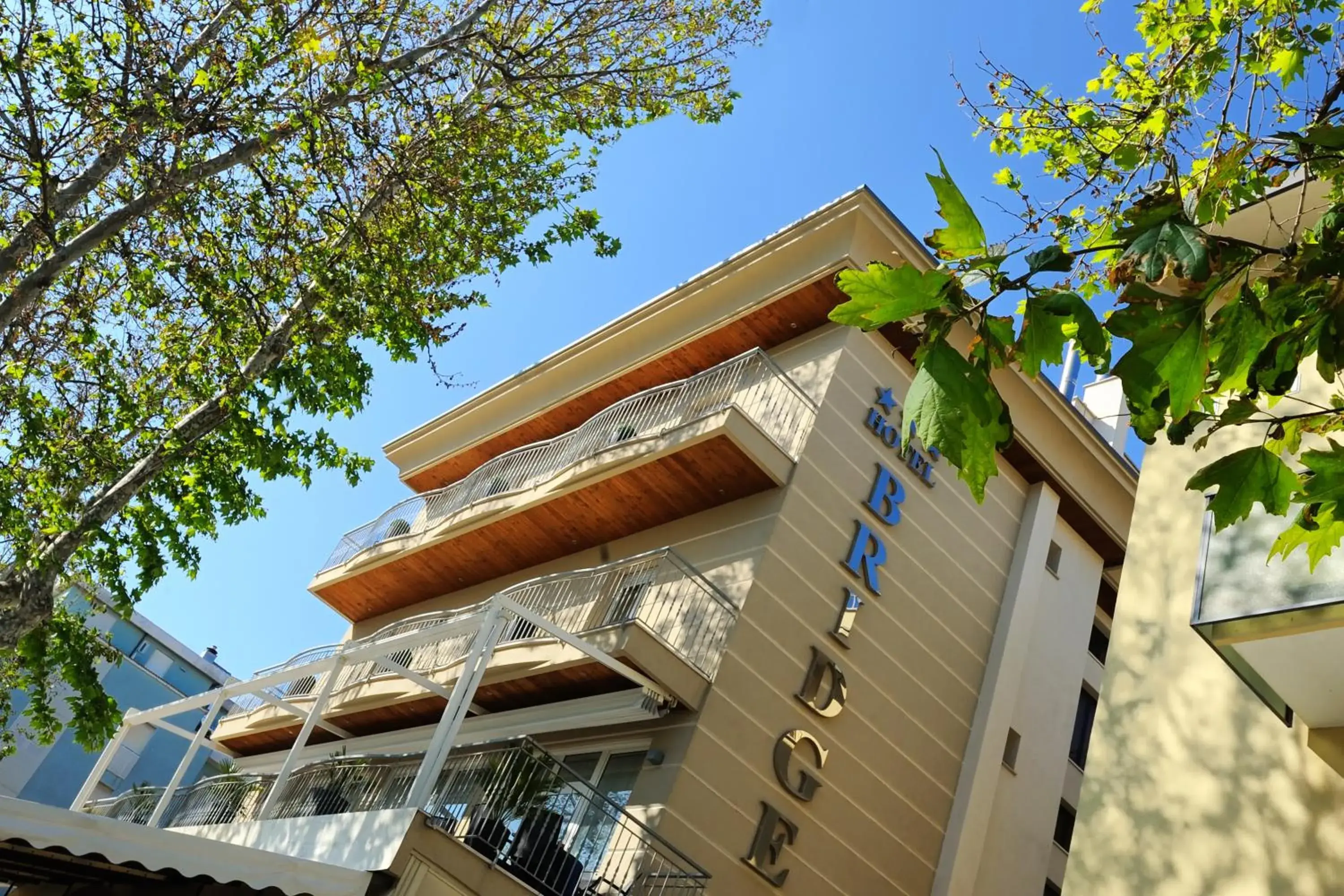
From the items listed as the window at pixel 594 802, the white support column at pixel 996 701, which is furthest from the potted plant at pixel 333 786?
the white support column at pixel 996 701

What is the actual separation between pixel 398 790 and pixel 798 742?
17.2 feet

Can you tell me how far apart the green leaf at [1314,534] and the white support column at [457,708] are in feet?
30.8

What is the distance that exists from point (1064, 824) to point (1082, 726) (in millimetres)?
1785

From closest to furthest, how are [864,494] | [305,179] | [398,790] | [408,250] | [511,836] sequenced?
[511,836]
[305,179]
[408,250]
[398,790]
[864,494]

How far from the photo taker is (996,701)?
1600cm

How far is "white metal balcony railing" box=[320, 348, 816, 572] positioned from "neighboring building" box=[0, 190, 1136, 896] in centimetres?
6

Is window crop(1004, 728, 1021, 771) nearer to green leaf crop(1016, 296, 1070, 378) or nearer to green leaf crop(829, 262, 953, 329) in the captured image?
green leaf crop(1016, 296, 1070, 378)

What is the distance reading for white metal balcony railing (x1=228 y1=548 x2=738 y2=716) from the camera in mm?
13109

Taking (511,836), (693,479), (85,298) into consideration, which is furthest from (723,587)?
(85,298)

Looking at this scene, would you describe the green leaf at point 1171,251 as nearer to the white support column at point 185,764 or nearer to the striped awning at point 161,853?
the striped awning at point 161,853

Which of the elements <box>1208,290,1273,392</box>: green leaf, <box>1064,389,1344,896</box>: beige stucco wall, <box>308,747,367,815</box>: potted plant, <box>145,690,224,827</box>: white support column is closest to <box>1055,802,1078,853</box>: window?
<box>308,747,367,815</box>: potted plant

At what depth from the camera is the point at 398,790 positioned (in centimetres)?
1412

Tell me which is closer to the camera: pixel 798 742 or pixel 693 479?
pixel 798 742

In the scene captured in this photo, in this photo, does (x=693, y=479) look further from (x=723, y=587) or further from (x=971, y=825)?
(x=971, y=825)
